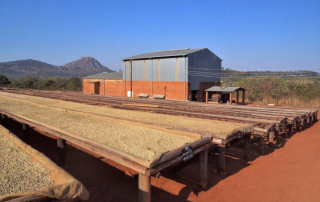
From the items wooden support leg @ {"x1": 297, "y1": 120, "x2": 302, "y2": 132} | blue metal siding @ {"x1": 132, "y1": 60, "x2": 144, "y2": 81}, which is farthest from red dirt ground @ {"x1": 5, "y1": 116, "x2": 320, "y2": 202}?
blue metal siding @ {"x1": 132, "y1": 60, "x2": 144, "y2": 81}

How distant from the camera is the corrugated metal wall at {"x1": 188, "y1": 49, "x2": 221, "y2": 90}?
2145cm

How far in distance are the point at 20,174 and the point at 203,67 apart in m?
21.5

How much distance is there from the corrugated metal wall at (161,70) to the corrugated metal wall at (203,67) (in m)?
0.71

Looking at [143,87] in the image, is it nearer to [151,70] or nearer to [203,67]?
[151,70]

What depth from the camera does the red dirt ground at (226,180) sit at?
4320mm

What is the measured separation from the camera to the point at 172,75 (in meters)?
21.9

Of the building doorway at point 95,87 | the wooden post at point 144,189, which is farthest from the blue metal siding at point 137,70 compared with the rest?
the wooden post at point 144,189

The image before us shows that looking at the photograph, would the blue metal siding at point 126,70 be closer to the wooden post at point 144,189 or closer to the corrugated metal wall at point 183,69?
the corrugated metal wall at point 183,69

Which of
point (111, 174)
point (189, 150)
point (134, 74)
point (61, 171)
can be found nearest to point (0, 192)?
point (61, 171)

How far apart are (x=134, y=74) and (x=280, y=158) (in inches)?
805

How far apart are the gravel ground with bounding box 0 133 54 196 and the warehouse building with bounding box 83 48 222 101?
17997 millimetres

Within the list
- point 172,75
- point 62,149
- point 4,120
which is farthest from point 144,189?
point 172,75

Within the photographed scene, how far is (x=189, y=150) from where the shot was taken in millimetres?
3830

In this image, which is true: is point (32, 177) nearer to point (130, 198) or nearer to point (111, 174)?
point (130, 198)
